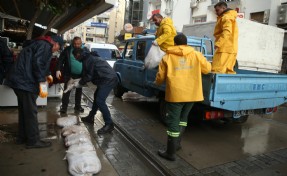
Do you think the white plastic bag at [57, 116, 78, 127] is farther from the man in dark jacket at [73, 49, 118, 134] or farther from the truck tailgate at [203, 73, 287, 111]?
the truck tailgate at [203, 73, 287, 111]

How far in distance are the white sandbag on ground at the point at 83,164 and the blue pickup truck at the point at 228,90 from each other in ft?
6.93

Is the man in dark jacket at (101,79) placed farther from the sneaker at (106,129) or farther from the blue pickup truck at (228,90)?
the blue pickup truck at (228,90)

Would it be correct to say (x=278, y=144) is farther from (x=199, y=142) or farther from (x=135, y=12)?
(x=135, y=12)

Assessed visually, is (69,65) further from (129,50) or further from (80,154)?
(80,154)

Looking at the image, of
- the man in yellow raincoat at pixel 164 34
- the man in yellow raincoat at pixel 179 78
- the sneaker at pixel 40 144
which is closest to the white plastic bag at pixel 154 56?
the man in yellow raincoat at pixel 164 34

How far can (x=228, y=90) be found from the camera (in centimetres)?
441

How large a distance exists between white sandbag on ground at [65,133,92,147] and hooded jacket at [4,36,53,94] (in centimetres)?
93

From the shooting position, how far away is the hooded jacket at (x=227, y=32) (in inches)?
188

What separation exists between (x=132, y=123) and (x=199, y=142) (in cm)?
161

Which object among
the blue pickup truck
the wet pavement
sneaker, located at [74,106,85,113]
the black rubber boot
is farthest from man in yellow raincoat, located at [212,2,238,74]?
sneaker, located at [74,106,85,113]

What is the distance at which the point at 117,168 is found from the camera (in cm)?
355

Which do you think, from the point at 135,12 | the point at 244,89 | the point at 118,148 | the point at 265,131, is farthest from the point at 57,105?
the point at 135,12

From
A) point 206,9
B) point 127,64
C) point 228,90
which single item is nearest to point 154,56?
point 228,90

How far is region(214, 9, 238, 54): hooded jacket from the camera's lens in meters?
4.78
